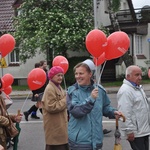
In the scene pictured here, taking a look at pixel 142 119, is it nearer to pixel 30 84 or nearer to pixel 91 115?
pixel 91 115

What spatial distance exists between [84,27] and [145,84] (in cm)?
518

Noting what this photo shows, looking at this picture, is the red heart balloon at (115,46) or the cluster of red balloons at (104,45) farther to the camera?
Answer: the red heart balloon at (115,46)

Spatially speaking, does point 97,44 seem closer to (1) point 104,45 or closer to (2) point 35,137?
(1) point 104,45

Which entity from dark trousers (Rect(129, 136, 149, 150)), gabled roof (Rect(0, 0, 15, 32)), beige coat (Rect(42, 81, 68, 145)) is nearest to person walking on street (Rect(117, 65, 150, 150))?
dark trousers (Rect(129, 136, 149, 150))

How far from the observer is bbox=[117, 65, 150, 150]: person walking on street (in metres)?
5.13

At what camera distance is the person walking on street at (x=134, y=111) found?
5.13 m

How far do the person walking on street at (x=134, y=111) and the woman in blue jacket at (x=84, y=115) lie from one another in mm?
834

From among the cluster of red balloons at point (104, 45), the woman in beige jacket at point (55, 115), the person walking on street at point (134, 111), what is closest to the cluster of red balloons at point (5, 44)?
the woman in beige jacket at point (55, 115)

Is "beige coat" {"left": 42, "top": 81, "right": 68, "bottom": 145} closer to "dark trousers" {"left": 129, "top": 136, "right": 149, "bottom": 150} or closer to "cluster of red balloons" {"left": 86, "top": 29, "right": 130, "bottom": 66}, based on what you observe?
"cluster of red balloons" {"left": 86, "top": 29, "right": 130, "bottom": 66}

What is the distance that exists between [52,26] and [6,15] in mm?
7327

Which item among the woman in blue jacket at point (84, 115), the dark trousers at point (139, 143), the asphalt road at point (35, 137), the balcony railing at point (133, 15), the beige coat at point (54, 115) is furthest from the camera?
the balcony railing at point (133, 15)

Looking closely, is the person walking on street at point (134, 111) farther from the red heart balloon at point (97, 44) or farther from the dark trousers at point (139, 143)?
the red heart balloon at point (97, 44)

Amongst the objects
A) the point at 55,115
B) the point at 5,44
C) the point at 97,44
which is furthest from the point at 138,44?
the point at 97,44

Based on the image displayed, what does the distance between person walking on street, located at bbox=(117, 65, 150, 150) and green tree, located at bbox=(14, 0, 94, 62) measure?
16769mm
